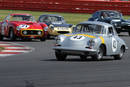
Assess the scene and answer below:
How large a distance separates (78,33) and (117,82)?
193 inches

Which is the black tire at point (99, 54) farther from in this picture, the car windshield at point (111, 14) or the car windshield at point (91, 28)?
the car windshield at point (111, 14)

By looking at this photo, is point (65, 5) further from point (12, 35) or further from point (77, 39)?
point (77, 39)

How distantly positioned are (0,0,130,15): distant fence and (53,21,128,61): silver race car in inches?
1041

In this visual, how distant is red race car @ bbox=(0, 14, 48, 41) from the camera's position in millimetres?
21672

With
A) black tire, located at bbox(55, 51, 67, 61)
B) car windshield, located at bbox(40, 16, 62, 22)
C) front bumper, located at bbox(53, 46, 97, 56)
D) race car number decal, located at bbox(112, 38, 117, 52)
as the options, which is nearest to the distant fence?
car windshield, located at bbox(40, 16, 62, 22)

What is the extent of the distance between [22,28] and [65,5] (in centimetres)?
2072

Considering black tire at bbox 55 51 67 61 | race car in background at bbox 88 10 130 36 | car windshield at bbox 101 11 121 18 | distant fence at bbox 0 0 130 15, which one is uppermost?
black tire at bbox 55 51 67 61

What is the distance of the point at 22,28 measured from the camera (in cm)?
2161

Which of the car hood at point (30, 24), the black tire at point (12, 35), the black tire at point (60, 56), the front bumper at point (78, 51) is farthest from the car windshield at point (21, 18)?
the front bumper at point (78, 51)

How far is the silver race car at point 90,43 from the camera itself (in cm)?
1299

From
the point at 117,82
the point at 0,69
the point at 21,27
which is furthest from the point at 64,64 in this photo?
the point at 21,27

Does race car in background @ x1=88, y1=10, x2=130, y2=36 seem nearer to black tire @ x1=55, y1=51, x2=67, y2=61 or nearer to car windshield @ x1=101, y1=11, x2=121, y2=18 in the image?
car windshield @ x1=101, y1=11, x2=121, y2=18

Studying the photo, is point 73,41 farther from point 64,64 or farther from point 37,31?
point 37,31

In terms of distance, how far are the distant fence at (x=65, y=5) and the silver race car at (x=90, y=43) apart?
86.8 ft
